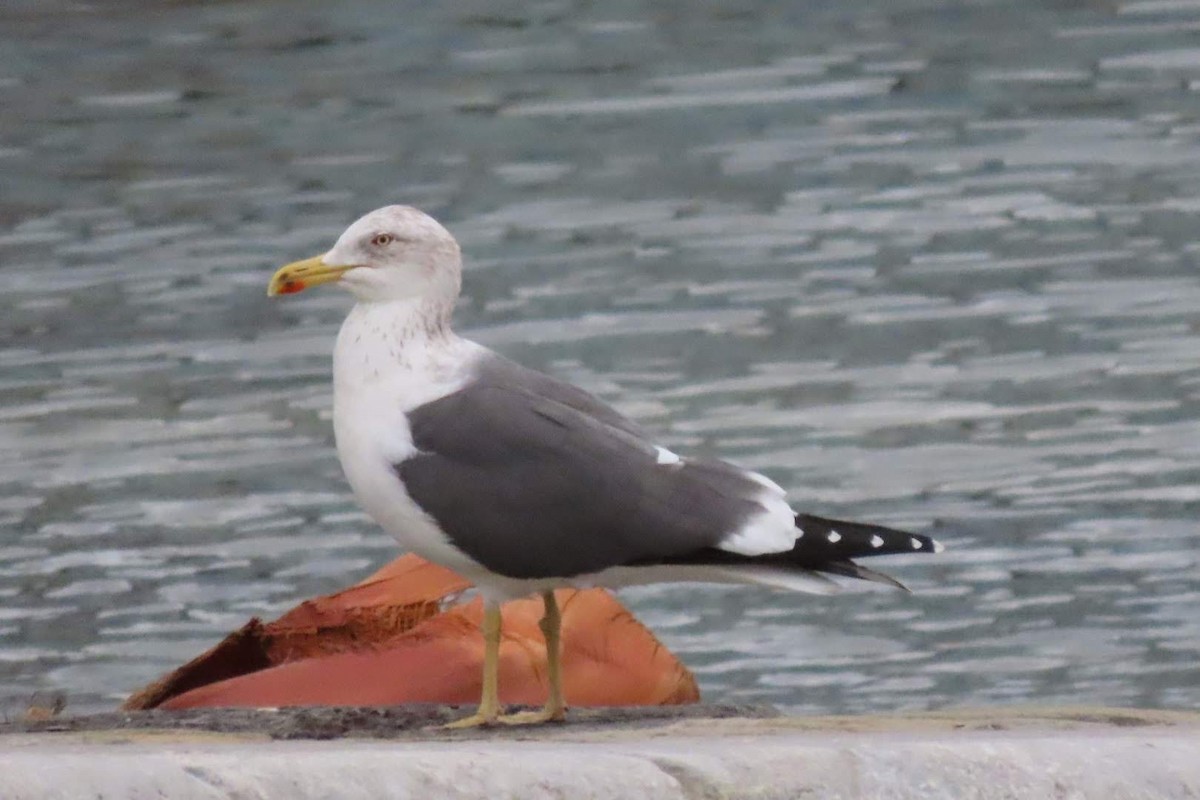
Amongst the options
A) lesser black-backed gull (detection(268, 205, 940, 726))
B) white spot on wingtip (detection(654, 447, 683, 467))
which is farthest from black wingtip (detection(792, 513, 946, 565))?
white spot on wingtip (detection(654, 447, 683, 467))

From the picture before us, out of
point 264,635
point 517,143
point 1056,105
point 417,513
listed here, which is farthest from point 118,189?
point 417,513

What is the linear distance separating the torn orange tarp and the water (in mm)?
A: 1330

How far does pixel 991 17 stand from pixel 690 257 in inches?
207

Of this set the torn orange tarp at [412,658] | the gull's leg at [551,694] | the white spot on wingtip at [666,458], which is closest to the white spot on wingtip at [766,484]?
the white spot on wingtip at [666,458]

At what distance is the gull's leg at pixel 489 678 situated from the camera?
521 centimetres

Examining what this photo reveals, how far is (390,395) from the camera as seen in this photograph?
17.6ft

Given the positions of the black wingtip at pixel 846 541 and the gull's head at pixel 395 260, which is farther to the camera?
the gull's head at pixel 395 260

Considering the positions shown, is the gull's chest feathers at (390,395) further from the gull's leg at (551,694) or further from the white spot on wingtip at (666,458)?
the white spot on wingtip at (666,458)

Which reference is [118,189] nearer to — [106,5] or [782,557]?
[106,5]

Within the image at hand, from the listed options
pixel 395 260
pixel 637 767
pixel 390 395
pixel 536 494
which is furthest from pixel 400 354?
pixel 637 767

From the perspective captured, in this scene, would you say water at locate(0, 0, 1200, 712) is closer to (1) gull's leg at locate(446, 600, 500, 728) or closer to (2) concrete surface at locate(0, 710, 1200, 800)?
(1) gull's leg at locate(446, 600, 500, 728)

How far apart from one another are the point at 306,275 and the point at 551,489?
82cm

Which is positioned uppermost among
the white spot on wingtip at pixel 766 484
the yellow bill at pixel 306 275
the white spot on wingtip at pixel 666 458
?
the yellow bill at pixel 306 275

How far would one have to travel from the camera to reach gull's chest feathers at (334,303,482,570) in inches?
208
